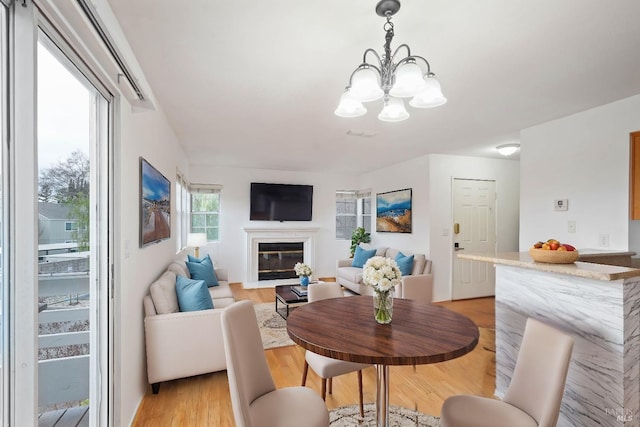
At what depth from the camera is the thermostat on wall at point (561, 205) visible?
3.10 metres

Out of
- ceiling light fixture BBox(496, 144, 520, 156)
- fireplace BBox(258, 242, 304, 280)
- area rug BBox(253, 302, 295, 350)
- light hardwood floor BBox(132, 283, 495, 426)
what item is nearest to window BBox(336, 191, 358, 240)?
fireplace BBox(258, 242, 304, 280)

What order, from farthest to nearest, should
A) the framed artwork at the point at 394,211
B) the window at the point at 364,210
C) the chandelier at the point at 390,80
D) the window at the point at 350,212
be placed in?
1. the window at the point at 350,212
2. the window at the point at 364,210
3. the framed artwork at the point at 394,211
4. the chandelier at the point at 390,80

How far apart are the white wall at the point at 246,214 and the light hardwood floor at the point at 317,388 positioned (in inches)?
133

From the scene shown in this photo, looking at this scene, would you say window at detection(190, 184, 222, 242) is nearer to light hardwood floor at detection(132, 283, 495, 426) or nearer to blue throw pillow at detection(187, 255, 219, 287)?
blue throw pillow at detection(187, 255, 219, 287)

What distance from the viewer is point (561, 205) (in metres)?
3.14

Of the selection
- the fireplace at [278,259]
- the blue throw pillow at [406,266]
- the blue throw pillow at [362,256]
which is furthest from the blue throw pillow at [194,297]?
the fireplace at [278,259]

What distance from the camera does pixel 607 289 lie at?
1.61 meters

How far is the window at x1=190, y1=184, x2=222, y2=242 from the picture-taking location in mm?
5965

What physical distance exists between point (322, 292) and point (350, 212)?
16.6ft

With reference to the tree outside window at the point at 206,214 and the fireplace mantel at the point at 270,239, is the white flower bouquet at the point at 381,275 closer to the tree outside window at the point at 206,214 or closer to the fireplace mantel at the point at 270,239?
the fireplace mantel at the point at 270,239

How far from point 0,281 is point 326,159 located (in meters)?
4.70

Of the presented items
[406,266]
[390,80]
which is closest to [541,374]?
[390,80]

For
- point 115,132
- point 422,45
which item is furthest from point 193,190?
point 422,45

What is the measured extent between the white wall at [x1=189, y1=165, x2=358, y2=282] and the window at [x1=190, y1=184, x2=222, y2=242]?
12cm
